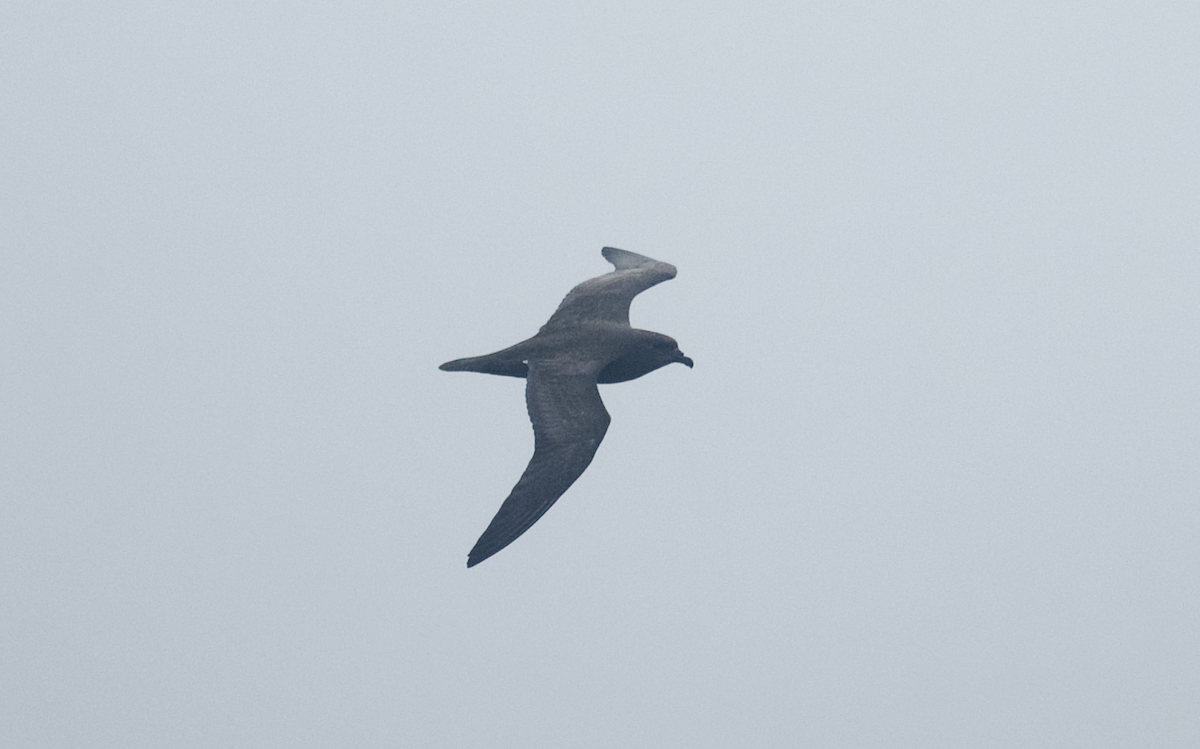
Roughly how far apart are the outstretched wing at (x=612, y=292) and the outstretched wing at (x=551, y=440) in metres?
1.51

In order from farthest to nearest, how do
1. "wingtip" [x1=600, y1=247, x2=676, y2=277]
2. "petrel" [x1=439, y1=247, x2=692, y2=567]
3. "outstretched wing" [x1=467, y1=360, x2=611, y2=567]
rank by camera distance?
"wingtip" [x1=600, y1=247, x2=676, y2=277]
"petrel" [x1=439, y1=247, x2=692, y2=567]
"outstretched wing" [x1=467, y1=360, x2=611, y2=567]

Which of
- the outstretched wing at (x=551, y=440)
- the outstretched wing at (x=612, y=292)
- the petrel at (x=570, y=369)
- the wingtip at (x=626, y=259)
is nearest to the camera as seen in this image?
the outstretched wing at (x=551, y=440)

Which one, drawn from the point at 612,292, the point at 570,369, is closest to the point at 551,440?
the point at 570,369

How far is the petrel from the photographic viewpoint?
1347cm

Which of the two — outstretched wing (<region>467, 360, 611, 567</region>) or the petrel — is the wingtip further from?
outstretched wing (<region>467, 360, 611, 567</region>)

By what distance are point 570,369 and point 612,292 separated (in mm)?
2643

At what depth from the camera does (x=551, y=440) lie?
1428 cm

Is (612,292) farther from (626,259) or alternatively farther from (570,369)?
(570,369)

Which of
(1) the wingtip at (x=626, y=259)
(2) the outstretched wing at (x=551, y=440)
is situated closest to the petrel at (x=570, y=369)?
(2) the outstretched wing at (x=551, y=440)

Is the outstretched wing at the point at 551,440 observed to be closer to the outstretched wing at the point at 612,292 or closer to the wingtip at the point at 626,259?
the outstretched wing at the point at 612,292

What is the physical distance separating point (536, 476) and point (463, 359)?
2.79 m

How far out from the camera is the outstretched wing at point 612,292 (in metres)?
17.1

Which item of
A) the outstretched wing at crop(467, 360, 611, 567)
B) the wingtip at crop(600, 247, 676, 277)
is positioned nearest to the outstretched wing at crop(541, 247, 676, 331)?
the wingtip at crop(600, 247, 676, 277)

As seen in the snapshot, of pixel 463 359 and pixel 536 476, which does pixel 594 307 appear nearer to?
pixel 463 359
